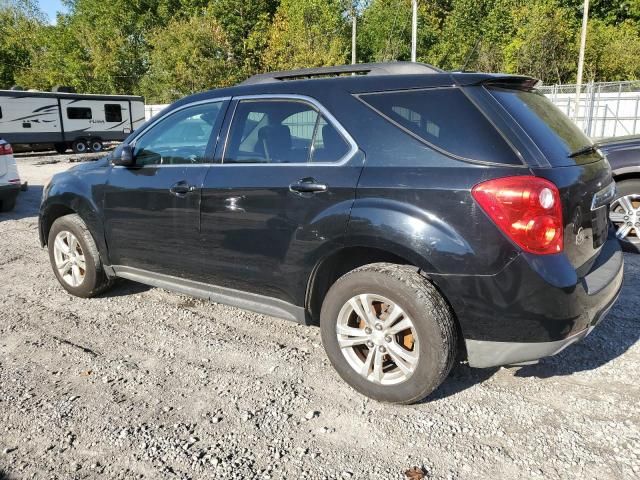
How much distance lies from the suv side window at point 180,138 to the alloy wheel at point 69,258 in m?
1.17

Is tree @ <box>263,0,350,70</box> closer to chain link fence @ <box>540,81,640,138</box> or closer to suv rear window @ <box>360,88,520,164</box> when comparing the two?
chain link fence @ <box>540,81,640,138</box>

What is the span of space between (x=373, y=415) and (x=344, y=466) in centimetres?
47

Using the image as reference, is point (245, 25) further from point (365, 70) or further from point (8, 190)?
point (365, 70)

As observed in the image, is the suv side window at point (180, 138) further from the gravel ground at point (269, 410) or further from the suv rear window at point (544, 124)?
the suv rear window at point (544, 124)

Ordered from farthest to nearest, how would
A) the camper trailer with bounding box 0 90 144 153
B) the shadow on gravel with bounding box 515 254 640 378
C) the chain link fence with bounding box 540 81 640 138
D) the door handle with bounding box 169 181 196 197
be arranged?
the camper trailer with bounding box 0 90 144 153, the chain link fence with bounding box 540 81 640 138, the door handle with bounding box 169 181 196 197, the shadow on gravel with bounding box 515 254 640 378

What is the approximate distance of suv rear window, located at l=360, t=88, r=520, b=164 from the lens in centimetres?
264

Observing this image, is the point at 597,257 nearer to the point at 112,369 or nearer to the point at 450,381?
the point at 450,381

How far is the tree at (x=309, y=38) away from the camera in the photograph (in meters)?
33.3

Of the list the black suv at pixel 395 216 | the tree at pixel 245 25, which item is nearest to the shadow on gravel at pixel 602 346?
the black suv at pixel 395 216

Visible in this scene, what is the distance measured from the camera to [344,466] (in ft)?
8.19

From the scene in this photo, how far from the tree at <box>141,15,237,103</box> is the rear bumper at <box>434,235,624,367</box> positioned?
116 feet

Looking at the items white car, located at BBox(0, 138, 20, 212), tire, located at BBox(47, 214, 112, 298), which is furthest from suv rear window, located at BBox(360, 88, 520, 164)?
white car, located at BBox(0, 138, 20, 212)

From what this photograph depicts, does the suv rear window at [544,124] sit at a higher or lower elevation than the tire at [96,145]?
higher

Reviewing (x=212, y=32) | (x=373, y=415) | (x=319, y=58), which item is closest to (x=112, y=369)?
(x=373, y=415)
